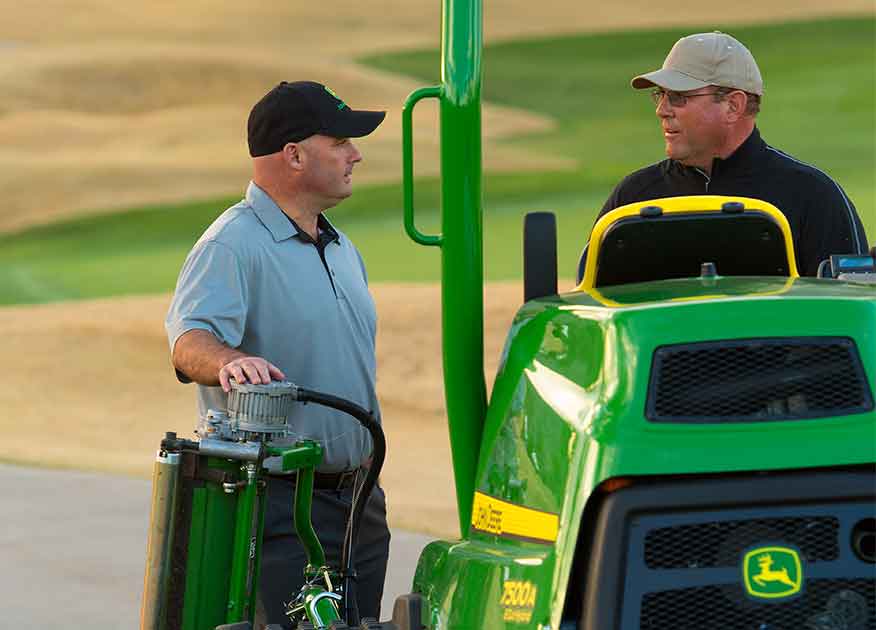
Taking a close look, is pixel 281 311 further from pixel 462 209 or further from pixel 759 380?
pixel 759 380

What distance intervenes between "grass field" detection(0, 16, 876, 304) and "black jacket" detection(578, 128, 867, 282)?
19684mm

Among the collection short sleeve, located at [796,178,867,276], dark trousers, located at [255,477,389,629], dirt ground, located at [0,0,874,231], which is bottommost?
dark trousers, located at [255,477,389,629]

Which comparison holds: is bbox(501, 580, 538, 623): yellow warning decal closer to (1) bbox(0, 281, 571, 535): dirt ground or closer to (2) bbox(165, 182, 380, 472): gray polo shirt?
(2) bbox(165, 182, 380, 472): gray polo shirt

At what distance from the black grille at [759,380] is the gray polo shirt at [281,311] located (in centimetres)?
167

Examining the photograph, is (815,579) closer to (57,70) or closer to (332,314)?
(332,314)

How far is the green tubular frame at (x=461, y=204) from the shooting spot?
4625 millimetres

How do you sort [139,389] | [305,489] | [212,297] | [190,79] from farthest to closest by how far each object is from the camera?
[190,79], [139,389], [212,297], [305,489]

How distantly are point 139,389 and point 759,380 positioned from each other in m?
15.6

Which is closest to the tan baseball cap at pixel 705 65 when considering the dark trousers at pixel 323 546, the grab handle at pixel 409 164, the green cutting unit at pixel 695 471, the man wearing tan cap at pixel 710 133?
the man wearing tan cap at pixel 710 133

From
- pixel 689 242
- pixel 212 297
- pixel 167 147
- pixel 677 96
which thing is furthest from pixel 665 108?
pixel 167 147

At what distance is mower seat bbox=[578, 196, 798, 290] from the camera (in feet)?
14.4

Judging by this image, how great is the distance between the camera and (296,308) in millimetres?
5137

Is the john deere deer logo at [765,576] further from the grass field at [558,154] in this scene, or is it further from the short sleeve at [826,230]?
the grass field at [558,154]

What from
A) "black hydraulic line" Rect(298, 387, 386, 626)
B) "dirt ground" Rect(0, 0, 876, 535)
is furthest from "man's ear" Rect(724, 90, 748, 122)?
"dirt ground" Rect(0, 0, 876, 535)
